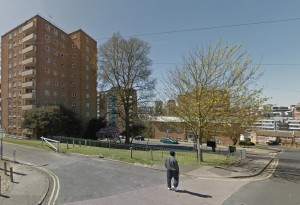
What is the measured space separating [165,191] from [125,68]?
2647 cm

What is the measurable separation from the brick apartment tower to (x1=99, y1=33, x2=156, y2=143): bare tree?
688 centimetres

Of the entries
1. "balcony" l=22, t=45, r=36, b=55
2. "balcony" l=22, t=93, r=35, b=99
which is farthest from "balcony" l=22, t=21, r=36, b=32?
"balcony" l=22, t=93, r=35, b=99

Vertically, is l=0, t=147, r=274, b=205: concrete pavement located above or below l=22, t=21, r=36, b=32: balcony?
below

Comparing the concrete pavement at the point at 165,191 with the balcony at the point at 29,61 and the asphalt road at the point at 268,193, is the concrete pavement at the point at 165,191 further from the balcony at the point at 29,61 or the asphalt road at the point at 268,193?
the balcony at the point at 29,61

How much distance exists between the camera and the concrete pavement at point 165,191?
762 cm

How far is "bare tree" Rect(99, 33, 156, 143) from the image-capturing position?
109ft

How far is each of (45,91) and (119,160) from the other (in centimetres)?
3285

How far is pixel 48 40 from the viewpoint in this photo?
43.2m

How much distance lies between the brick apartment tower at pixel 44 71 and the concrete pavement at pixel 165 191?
3091 centimetres

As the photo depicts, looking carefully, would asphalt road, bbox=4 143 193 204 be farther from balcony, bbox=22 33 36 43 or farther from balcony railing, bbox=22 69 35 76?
balcony, bbox=22 33 36 43

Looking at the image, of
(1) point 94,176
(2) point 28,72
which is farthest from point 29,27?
(1) point 94,176

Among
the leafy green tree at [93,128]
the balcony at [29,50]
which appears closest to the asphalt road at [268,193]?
the leafy green tree at [93,128]

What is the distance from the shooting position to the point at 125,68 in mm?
33344

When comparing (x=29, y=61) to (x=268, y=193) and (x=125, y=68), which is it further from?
(x=268, y=193)
